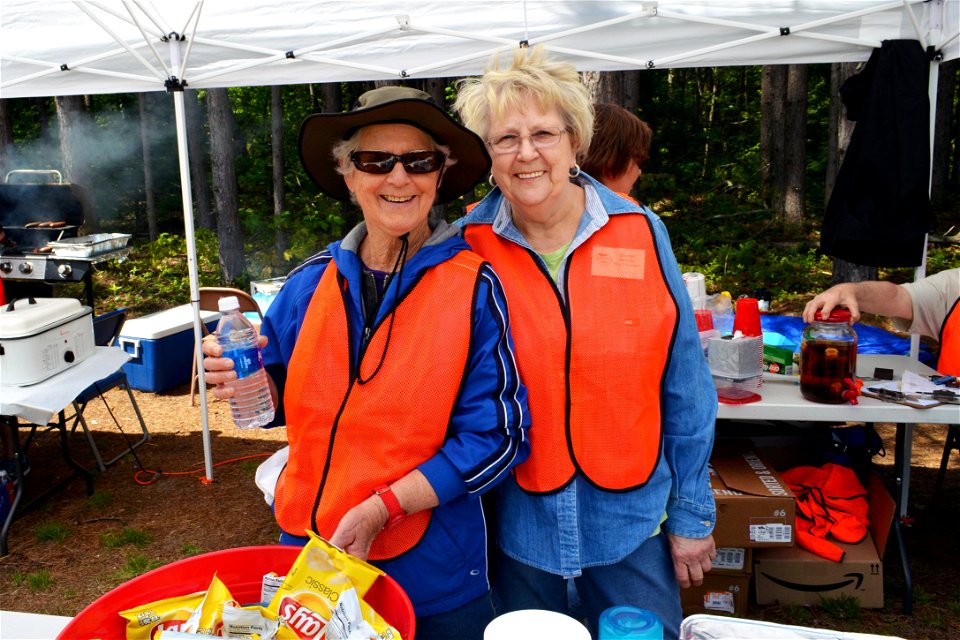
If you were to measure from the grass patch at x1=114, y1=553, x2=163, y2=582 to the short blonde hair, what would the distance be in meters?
3.43

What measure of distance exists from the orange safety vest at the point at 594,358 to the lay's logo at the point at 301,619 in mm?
648

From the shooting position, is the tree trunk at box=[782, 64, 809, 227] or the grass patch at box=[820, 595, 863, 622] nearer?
the grass patch at box=[820, 595, 863, 622]

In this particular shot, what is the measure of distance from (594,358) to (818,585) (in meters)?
2.44

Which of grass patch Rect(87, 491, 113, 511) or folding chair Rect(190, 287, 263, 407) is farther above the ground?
folding chair Rect(190, 287, 263, 407)

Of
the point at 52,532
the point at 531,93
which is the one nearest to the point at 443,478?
the point at 531,93

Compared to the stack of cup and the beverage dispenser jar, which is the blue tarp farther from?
the stack of cup

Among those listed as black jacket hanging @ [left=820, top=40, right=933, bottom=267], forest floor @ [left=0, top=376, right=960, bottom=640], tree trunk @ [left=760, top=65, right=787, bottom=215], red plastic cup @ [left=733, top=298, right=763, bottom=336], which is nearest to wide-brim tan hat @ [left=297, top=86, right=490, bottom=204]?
red plastic cup @ [left=733, top=298, right=763, bottom=336]

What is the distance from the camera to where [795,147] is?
12.4 metres

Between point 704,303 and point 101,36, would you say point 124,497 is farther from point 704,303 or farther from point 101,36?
point 704,303

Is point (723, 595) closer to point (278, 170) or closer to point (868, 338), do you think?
point (868, 338)

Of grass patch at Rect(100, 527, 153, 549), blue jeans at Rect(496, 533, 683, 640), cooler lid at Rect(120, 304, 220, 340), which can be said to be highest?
blue jeans at Rect(496, 533, 683, 640)

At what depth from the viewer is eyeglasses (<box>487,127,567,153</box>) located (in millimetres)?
1698

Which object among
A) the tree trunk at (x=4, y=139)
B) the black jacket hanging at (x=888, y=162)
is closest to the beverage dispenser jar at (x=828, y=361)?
the black jacket hanging at (x=888, y=162)

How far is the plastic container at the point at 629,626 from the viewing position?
1122mm
